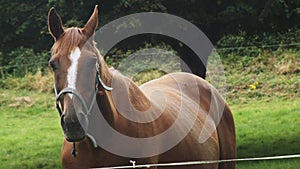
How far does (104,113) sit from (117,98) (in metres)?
0.20

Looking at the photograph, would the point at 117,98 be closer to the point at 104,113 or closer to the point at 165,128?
the point at 104,113

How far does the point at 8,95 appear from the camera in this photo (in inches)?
484

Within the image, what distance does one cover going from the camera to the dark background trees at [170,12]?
366 inches

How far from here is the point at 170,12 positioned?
379 inches

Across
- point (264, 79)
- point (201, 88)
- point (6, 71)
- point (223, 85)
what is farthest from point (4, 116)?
point (201, 88)

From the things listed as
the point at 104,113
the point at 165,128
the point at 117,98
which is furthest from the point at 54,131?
the point at 104,113

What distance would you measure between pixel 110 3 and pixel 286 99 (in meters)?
4.13

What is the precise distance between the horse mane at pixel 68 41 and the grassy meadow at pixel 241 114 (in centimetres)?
556

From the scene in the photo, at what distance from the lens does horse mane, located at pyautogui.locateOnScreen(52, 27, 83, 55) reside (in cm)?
354

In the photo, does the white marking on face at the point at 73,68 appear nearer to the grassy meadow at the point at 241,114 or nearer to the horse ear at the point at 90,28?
the horse ear at the point at 90,28

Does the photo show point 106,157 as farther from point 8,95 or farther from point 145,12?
point 8,95

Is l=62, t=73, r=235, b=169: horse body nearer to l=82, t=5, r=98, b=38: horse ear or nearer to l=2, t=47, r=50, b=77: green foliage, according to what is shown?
l=82, t=5, r=98, b=38: horse ear

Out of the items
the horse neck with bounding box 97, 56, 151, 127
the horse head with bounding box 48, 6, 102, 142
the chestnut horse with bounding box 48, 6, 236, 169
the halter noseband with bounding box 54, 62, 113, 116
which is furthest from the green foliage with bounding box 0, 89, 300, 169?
the horse head with bounding box 48, 6, 102, 142

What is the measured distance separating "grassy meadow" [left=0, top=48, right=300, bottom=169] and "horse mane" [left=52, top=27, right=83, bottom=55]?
5.56m
